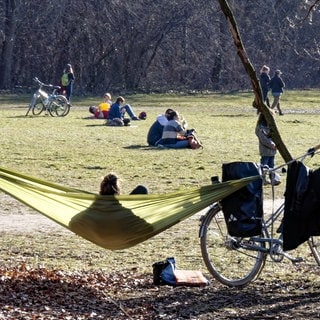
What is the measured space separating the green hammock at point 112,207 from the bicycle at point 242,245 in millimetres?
260

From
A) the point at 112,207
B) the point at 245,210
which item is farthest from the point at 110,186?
the point at 245,210

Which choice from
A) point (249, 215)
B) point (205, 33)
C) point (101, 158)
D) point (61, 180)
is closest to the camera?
point (249, 215)

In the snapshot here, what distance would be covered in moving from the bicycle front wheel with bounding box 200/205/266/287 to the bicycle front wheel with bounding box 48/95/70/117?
2499 cm

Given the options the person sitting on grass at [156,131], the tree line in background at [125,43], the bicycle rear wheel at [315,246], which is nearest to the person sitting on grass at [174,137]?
the person sitting on grass at [156,131]

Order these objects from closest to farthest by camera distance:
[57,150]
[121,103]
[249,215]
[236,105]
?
[249,215] → [57,150] → [121,103] → [236,105]

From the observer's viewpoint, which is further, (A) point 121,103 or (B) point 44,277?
(A) point 121,103

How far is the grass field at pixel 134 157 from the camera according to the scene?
9914 millimetres

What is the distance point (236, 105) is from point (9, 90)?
13.0 meters

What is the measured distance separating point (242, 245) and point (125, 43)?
43.4 meters

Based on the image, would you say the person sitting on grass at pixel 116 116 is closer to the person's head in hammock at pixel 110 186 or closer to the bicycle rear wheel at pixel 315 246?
the person's head in hammock at pixel 110 186

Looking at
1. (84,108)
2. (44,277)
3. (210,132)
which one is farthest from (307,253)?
(84,108)

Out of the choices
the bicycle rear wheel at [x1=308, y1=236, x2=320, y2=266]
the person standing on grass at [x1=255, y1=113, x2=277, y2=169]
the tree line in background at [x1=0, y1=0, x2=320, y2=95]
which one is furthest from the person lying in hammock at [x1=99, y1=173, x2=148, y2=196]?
the tree line in background at [x1=0, y1=0, x2=320, y2=95]

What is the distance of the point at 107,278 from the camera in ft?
28.5

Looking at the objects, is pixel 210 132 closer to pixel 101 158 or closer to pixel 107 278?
pixel 101 158
